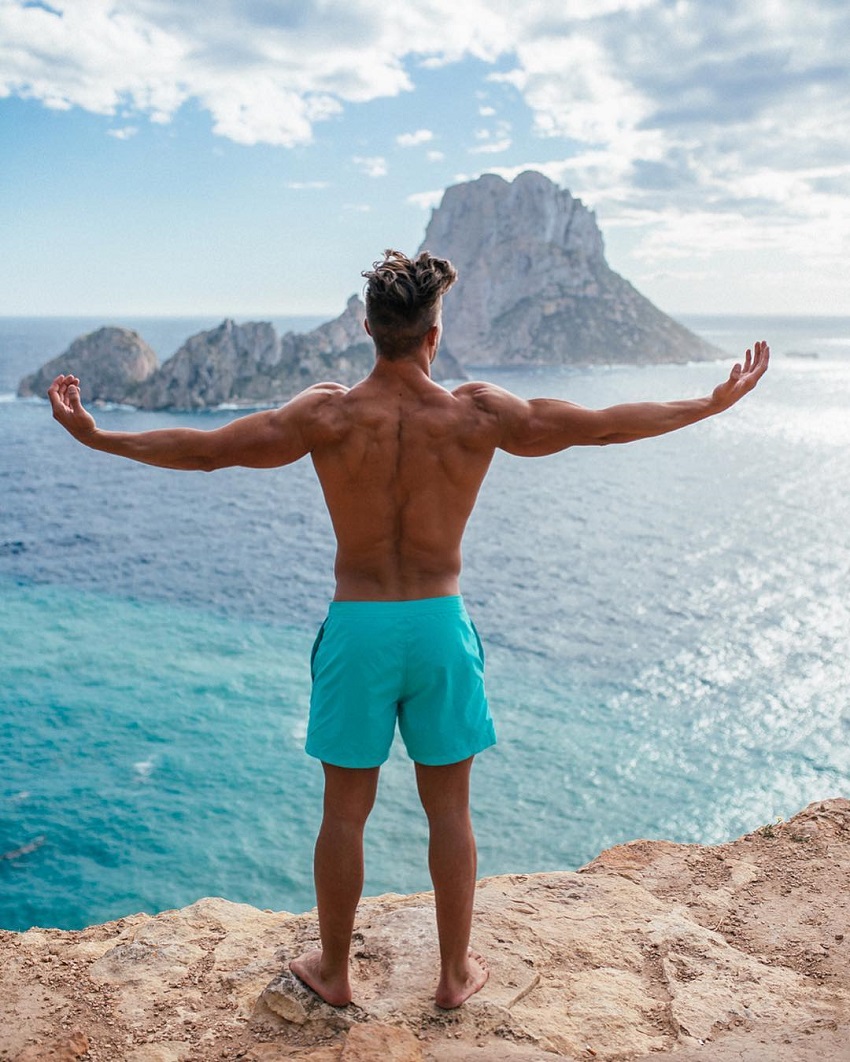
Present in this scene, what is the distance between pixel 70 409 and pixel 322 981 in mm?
2470

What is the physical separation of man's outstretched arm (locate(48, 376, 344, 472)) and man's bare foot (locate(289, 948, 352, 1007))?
6.77 ft

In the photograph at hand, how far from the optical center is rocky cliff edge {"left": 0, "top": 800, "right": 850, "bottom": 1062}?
131 inches

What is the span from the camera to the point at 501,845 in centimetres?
1806

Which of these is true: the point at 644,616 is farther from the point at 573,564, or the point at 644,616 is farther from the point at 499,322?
the point at 499,322

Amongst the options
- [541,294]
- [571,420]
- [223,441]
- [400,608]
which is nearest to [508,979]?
[400,608]

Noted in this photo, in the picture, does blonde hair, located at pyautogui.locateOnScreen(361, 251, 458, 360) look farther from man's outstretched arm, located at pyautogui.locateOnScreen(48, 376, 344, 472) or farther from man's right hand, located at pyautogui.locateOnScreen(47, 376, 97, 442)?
man's right hand, located at pyautogui.locateOnScreen(47, 376, 97, 442)

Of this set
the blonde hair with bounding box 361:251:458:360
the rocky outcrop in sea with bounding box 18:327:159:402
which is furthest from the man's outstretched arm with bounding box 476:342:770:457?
the rocky outcrop in sea with bounding box 18:327:159:402

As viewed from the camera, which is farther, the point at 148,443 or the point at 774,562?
the point at 774,562

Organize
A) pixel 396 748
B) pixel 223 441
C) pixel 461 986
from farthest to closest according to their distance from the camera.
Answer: pixel 396 748 → pixel 461 986 → pixel 223 441

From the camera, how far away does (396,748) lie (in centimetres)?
2248

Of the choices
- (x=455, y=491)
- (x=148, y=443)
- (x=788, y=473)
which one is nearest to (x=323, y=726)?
(x=455, y=491)

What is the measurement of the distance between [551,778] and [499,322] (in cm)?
14532

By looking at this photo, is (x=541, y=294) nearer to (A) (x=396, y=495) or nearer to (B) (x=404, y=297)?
(B) (x=404, y=297)

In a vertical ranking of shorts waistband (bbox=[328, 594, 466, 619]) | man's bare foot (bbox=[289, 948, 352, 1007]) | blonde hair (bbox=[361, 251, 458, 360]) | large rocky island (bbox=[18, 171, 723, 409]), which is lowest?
man's bare foot (bbox=[289, 948, 352, 1007])
